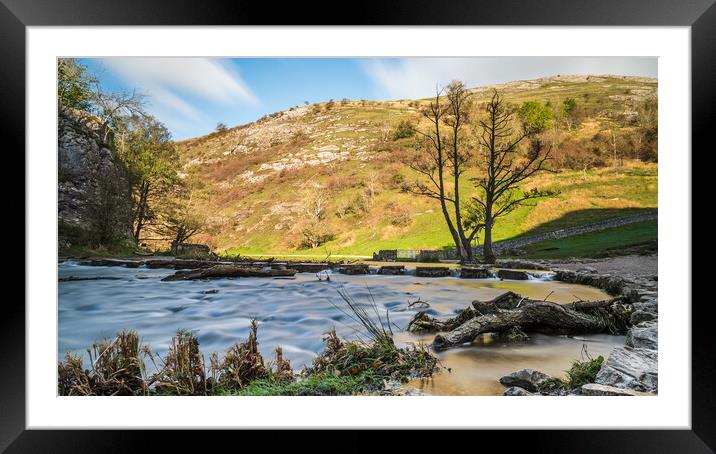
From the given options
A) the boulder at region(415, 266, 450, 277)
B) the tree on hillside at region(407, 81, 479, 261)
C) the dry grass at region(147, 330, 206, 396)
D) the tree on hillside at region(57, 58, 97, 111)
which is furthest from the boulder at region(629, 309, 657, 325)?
the tree on hillside at region(57, 58, 97, 111)

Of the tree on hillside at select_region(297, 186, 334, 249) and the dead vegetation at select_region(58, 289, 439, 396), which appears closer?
the dead vegetation at select_region(58, 289, 439, 396)

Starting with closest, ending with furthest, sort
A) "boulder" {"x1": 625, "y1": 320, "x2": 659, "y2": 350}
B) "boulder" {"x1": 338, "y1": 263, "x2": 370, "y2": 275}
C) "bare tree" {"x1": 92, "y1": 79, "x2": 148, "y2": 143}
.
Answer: "boulder" {"x1": 625, "y1": 320, "x2": 659, "y2": 350}, "bare tree" {"x1": 92, "y1": 79, "x2": 148, "y2": 143}, "boulder" {"x1": 338, "y1": 263, "x2": 370, "y2": 275}

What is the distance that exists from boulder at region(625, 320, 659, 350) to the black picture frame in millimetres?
702

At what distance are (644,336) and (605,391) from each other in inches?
27.1

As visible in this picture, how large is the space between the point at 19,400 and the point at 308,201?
8.57ft

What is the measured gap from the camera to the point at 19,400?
8.18ft

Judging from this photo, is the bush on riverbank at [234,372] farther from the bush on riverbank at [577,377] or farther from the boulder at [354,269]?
the boulder at [354,269]

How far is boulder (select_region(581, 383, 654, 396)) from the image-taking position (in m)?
2.86

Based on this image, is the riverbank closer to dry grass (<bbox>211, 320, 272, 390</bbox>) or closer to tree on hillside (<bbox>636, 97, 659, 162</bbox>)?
tree on hillside (<bbox>636, 97, 659, 162</bbox>)

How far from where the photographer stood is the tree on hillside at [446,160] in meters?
4.12

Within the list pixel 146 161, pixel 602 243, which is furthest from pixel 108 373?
pixel 602 243

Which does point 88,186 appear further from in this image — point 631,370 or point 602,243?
point 602,243

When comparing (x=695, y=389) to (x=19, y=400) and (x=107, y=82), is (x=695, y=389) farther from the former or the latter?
(x=107, y=82)
